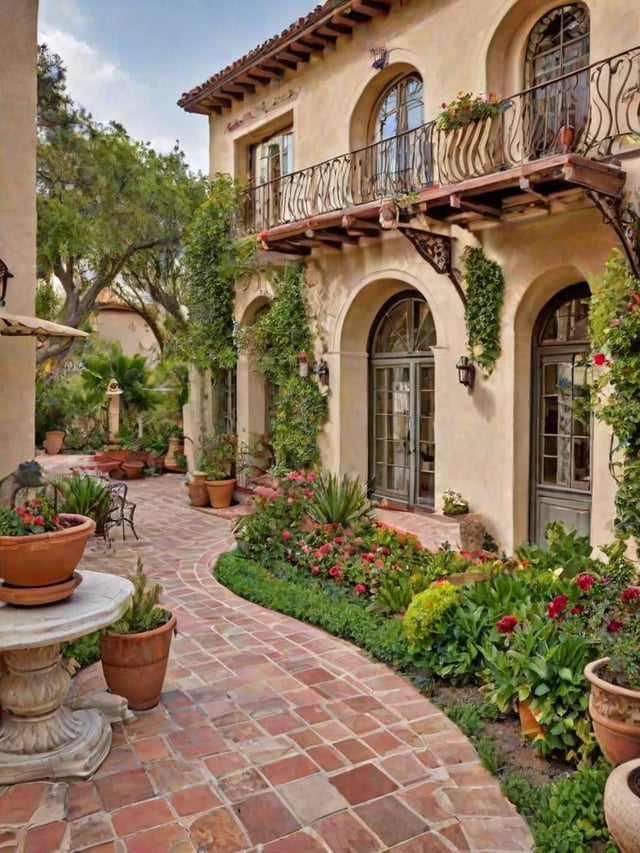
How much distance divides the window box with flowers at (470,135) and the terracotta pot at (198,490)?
24.5 ft

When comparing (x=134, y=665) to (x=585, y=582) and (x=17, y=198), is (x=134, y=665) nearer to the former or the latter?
(x=585, y=582)

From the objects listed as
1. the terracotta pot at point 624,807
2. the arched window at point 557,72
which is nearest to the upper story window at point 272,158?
the arched window at point 557,72

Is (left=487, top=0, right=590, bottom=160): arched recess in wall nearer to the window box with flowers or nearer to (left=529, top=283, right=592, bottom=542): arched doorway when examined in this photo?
the window box with flowers

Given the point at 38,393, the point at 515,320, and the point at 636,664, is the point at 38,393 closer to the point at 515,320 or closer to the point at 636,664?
the point at 515,320

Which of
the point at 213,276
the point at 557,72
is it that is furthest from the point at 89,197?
the point at 557,72

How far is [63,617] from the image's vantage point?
3.81 meters

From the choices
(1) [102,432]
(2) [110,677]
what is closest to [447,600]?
(2) [110,677]

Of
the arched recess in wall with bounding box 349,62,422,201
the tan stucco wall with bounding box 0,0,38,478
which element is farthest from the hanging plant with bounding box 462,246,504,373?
the tan stucco wall with bounding box 0,0,38,478

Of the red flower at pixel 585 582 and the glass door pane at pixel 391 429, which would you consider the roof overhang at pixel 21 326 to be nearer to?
the red flower at pixel 585 582

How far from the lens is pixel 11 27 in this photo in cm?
597

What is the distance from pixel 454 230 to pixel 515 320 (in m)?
1.72

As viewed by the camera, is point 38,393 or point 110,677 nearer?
point 110,677

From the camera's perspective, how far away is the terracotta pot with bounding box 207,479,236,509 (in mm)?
12977

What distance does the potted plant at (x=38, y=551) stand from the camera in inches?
150
